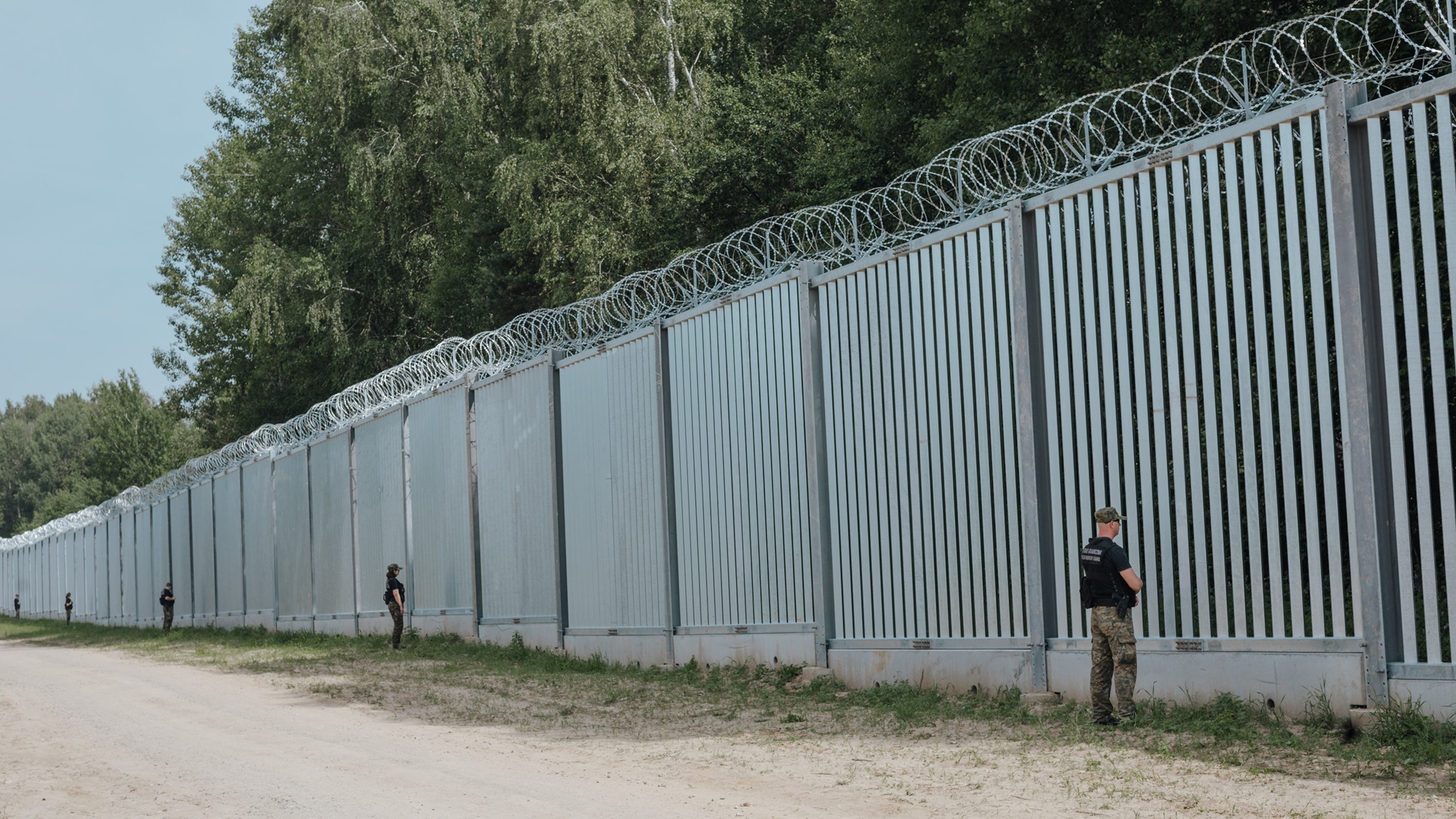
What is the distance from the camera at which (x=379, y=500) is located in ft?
76.0

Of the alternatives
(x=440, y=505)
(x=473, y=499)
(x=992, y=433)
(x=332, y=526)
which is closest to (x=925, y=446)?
(x=992, y=433)

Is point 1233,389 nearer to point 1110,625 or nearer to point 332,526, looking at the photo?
point 1110,625

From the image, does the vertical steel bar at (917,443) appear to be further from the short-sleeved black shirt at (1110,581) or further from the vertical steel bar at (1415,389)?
the vertical steel bar at (1415,389)

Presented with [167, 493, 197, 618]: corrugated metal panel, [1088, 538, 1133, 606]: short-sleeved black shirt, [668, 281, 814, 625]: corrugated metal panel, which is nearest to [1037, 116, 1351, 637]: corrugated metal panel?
[1088, 538, 1133, 606]: short-sleeved black shirt

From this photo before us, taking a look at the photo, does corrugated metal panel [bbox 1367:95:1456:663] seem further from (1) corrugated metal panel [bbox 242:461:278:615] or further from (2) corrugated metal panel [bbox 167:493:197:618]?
(2) corrugated metal panel [bbox 167:493:197:618]

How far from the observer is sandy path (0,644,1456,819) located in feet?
21.7

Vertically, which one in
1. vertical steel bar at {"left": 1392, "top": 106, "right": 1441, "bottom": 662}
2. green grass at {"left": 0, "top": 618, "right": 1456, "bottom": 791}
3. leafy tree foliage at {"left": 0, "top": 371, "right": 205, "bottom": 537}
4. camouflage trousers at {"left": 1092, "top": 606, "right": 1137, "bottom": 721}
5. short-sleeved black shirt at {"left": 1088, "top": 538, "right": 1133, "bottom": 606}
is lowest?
green grass at {"left": 0, "top": 618, "right": 1456, "bottom": 791}

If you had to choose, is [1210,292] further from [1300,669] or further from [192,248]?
[192,248]

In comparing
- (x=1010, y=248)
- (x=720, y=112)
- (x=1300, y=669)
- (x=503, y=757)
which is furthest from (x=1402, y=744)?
(x=720, y=112)

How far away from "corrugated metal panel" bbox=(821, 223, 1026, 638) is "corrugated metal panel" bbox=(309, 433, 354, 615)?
14.3 meters

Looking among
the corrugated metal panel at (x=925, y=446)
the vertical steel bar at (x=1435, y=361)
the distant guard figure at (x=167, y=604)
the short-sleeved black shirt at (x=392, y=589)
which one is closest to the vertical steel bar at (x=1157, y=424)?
the corrugated metal panel at (x=925, y=446)

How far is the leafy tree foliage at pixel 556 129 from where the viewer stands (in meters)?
22.1

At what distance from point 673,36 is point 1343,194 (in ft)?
87.8

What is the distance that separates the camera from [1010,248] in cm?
1016
